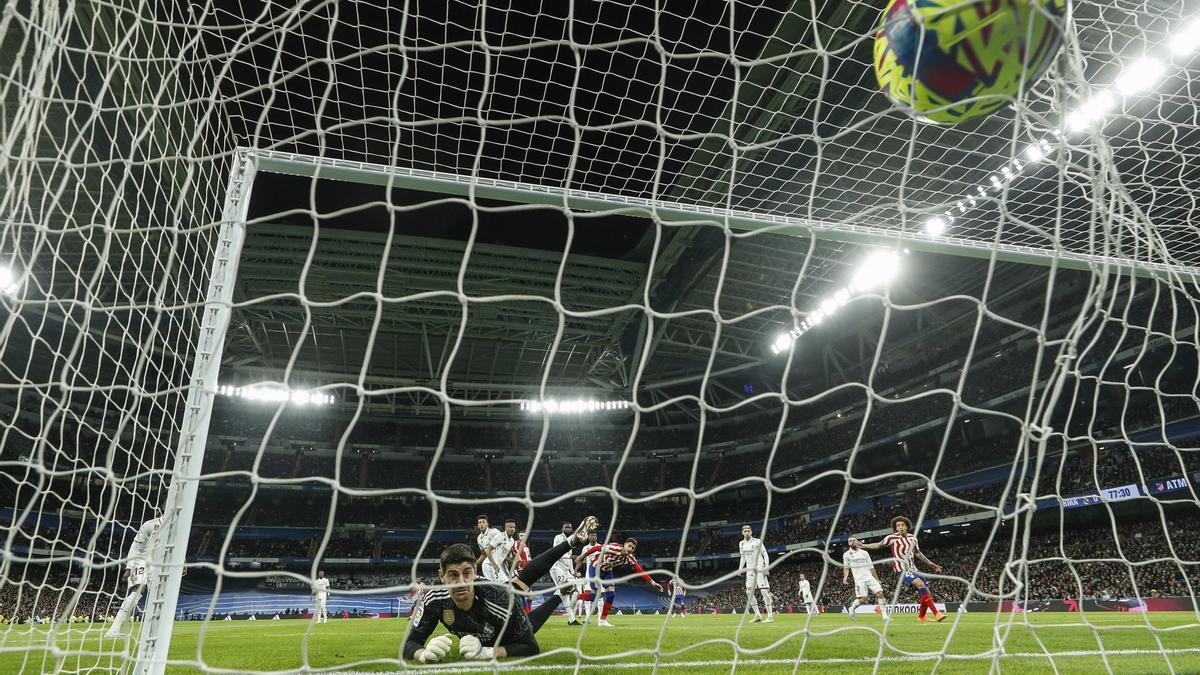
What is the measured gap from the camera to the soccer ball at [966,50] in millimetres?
2174

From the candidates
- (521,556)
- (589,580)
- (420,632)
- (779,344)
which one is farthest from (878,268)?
(589,580)

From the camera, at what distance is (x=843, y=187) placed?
700 cm

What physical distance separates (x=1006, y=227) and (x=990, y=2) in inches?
179

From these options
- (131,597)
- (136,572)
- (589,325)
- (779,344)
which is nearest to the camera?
(131,597)

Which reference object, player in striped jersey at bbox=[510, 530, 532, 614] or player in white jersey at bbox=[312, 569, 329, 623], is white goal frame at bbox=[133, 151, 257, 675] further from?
player in striped jersey at bbox=[510, 530, 532, 614]

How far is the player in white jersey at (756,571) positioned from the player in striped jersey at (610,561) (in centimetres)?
49

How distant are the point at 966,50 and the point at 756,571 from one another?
1.84 metres

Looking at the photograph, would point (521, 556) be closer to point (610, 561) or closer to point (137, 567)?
point (610, 561)

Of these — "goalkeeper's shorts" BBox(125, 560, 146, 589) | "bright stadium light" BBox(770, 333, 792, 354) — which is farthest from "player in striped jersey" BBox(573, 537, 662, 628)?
"bright stadium light" BBox(770, 333, 792, 354)

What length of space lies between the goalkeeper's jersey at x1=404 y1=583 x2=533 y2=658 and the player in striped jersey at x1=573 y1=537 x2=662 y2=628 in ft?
1.70

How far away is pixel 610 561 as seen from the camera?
4.40 m

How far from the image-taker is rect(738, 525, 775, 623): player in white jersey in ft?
7.12

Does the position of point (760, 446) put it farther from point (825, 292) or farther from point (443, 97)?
point (443, 97)

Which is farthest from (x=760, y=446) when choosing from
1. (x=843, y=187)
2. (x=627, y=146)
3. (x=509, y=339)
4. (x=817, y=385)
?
(x=627, y=146)
